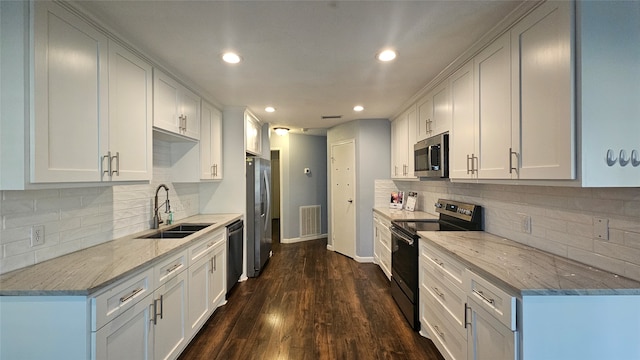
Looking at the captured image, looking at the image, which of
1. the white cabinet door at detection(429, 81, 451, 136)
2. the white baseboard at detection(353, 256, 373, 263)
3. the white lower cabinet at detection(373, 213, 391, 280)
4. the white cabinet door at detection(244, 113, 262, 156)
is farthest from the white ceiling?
the white baseboard at detection(353, 256, 373, 263)

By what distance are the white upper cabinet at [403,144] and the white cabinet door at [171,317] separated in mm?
2729

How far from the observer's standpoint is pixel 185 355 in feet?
6.87

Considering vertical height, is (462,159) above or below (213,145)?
below

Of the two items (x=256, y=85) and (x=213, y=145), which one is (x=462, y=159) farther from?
(x=213, y=145)

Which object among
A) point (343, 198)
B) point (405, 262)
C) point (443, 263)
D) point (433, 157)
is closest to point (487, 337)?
point (443, 263)

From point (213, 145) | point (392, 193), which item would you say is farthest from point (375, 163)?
point (213, 145)

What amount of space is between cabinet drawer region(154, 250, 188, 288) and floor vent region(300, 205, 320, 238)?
385cm

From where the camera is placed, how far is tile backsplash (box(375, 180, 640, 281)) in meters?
1.26

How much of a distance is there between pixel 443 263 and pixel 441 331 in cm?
53

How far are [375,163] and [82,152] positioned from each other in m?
3.67

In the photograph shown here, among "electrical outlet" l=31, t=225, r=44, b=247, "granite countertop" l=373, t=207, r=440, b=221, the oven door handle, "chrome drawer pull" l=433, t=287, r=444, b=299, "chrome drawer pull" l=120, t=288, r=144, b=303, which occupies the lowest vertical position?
"chrome drawer pull" l=433, t=287, r=444, b=299

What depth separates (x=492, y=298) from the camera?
53.6 inches

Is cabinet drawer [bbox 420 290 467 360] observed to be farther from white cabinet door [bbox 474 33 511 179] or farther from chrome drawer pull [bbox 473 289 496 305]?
white cabinet door [bbox 474 33 511 179]

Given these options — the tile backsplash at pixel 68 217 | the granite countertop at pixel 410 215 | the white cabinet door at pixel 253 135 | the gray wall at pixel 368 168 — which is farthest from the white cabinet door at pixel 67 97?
the gray wall at pixel 368 168
